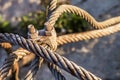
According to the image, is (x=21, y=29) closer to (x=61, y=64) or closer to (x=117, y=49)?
(x=117, y=49)

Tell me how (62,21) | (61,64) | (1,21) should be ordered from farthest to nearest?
1. (1,21)
2. (62,21)
3. (61,64)

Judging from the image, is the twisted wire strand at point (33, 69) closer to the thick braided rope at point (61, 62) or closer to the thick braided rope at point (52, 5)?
the thick braided rope at point (61, 62)

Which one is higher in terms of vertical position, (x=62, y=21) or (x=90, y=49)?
(x=62, y=21)

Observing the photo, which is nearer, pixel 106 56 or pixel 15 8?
pixel 106 56

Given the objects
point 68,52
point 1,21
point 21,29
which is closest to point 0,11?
point 1,21

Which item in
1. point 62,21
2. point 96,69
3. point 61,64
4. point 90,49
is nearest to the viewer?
point 61,64

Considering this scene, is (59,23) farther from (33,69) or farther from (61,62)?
(61,62)

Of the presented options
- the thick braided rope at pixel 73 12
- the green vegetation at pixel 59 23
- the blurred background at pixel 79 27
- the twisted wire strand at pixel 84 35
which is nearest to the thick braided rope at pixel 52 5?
the thick braided rope at pixel 73 12

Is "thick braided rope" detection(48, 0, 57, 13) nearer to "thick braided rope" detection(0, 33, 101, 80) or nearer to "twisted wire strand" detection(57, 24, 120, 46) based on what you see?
"twisted wire strand" detection(57, 24, 120, 46)
